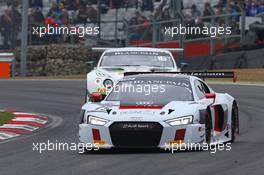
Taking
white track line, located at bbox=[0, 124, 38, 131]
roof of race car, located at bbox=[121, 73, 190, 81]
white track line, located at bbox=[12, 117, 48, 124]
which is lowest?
white track line, located at bbox=[12, 117, 48, 124]

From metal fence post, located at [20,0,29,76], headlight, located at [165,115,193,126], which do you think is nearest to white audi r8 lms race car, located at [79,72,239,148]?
headlight, located at [165,115,193,126]

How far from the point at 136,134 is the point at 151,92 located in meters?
1.13

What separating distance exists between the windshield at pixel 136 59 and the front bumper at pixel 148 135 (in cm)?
801

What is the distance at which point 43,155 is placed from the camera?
1248 centimetres

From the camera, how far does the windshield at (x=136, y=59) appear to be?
2061 cm

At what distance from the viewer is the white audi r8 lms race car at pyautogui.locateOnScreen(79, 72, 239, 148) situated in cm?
1239

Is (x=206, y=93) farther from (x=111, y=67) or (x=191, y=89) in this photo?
(x=111, y=67)

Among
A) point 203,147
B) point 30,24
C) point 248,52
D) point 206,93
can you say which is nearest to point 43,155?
point 203,147

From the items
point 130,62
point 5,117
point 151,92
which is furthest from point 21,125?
point 151,92

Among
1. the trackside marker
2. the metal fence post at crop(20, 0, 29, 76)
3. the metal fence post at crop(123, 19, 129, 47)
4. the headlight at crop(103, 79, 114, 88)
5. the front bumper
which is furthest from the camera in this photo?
the metal fence post at crop(123, 19, 129, 47)

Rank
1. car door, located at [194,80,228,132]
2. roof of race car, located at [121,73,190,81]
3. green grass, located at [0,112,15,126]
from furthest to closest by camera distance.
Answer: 1. green grass, located at [0,112,15,126]
2. roof of race car, located at [121,73,190,81]
3. car door, located at [194,80,228,132]

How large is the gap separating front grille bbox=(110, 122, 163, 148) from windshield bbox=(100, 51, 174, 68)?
26.4 ft

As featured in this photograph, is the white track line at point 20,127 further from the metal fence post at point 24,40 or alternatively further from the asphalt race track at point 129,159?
the metal fence post at point 24,40

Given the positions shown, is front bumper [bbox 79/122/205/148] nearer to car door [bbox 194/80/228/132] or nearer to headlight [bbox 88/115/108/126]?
headlight [bbox 88/115/108/126]
